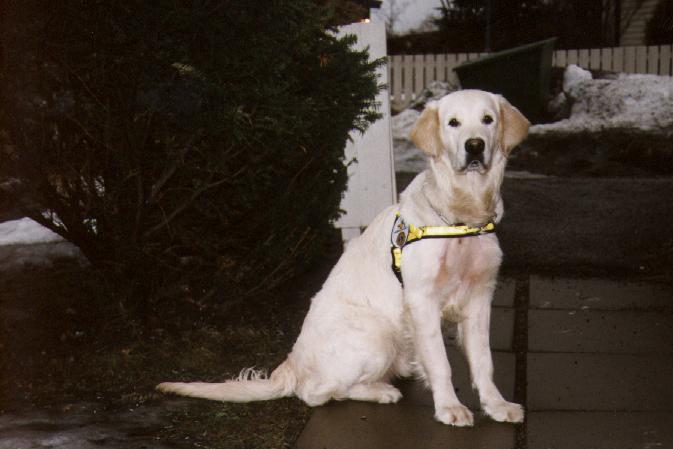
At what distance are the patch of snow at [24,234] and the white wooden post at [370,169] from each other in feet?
8.84

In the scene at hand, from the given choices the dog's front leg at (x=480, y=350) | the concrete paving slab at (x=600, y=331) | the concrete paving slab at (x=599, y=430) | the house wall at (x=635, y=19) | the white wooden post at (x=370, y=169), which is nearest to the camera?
the concrete paving slab at (x=599, y=430)

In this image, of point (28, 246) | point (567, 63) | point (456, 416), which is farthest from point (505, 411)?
point (567, 63)

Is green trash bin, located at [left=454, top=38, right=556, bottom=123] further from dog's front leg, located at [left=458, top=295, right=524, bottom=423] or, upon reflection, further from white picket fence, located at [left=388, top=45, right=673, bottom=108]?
dog's front leg, located at [left=458, top=295, right=524, bottom=423]

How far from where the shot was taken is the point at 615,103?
1778 centimetres

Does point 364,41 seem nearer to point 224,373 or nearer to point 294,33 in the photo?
point 294,33

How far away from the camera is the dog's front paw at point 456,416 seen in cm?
377

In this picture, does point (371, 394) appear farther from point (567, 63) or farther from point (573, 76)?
point (567, 63)

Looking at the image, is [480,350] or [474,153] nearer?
[474,153]

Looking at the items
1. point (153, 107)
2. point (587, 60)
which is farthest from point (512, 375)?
point (587, 60)

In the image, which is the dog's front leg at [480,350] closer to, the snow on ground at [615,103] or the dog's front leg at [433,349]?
the dog's front leg at [433,349]

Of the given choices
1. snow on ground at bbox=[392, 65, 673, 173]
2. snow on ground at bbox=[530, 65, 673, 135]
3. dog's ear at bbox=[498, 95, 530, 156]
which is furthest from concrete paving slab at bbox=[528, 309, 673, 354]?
snow on ground at bbox=[530, 65, 673, 135]

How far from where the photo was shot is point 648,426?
3.68 m

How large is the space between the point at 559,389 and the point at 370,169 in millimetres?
3854

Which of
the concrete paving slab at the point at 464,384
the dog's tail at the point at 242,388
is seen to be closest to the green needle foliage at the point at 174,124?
the dog's tail at the point at 242,388
